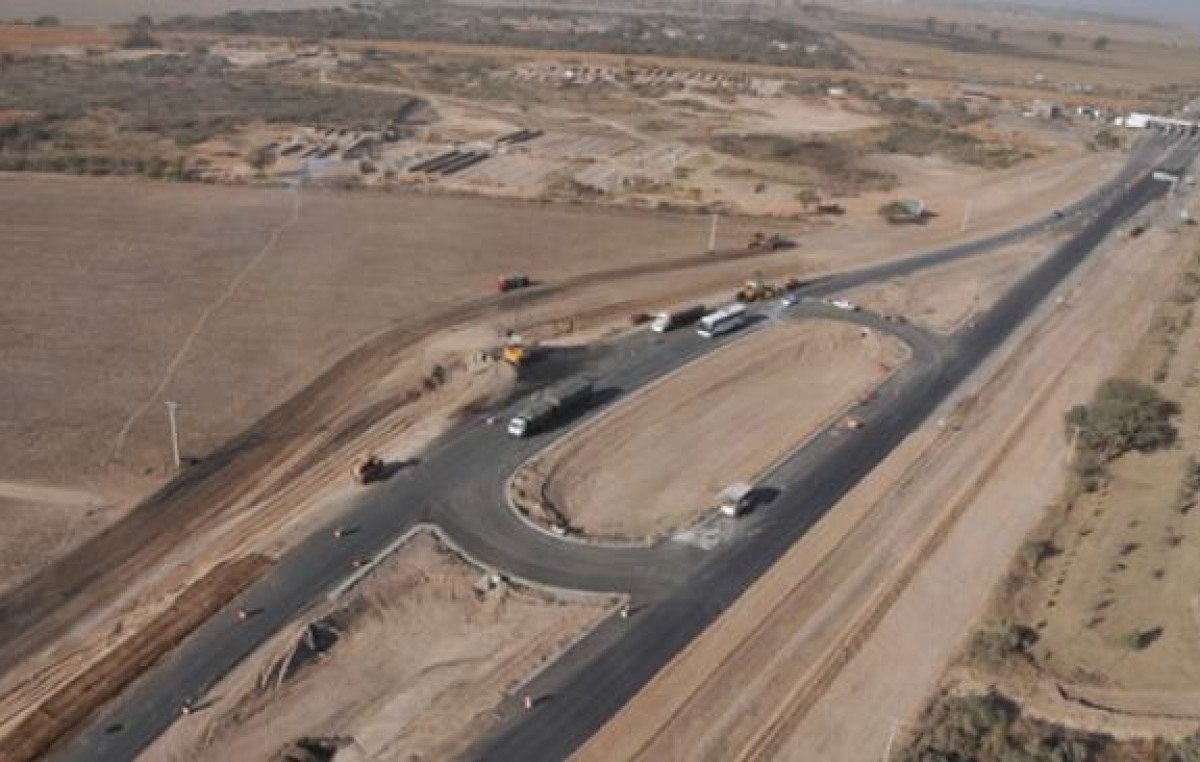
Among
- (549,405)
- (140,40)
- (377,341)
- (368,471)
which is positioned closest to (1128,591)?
(549,405)

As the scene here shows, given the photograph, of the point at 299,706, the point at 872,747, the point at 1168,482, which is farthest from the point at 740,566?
the point at 1168,482

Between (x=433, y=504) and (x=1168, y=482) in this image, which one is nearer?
(x=433, y=504)

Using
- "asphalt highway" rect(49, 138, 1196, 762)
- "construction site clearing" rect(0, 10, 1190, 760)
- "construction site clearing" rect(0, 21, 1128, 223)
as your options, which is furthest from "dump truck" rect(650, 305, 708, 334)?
"construction site clearing" rect(0, 21, 1128, 223)

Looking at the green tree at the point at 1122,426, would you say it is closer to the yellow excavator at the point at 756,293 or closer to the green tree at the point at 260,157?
the yellow excavator at the point at 756,293

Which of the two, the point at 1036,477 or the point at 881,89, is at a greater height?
the point at 881,89

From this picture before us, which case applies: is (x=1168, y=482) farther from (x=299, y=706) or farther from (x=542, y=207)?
(x=542, y=207)

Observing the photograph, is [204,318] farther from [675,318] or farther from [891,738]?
[891,738]

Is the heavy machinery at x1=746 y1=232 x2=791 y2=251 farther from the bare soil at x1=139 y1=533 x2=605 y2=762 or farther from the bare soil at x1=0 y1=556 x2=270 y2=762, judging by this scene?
the bare soil at x1=0 y1=556 x2=270 y2=762
